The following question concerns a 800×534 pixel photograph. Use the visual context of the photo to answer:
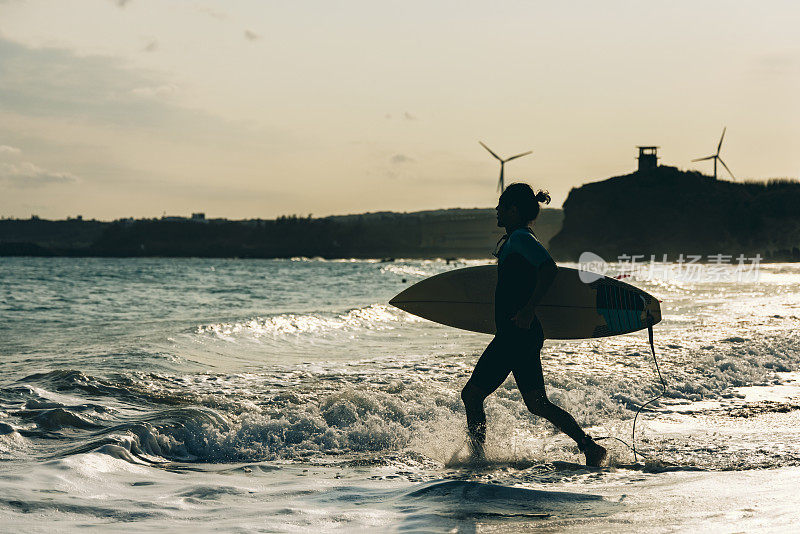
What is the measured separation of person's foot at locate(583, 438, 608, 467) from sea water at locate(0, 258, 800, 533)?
110 millimetres

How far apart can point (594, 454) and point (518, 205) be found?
2031 millimetres

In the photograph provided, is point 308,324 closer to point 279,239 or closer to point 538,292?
point 538,292

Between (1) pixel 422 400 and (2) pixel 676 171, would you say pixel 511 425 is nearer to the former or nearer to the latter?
(1) pixel 422 400

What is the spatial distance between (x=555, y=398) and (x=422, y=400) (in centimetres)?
167

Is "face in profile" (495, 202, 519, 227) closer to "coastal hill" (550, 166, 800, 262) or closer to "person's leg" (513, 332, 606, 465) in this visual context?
"person's leg" (513, 332, 606, 465)

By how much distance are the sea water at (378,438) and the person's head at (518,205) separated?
1887 millimetres

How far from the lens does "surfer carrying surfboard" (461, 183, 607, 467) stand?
5430mm

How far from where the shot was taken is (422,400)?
8492 mm

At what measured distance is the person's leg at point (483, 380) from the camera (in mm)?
5559

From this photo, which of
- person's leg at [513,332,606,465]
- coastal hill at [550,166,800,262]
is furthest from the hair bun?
coastal hill at [550,166,800,262]

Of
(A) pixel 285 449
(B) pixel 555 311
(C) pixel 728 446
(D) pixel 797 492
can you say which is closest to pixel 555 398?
(B) pixel 555 311

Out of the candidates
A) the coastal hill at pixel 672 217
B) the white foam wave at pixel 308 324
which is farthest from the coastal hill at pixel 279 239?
the white foam wave at pixel 308 324

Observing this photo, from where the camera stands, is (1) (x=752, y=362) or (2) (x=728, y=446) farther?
(1) (x=752, y=362)

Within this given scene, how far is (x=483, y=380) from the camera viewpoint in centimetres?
Result: 561
